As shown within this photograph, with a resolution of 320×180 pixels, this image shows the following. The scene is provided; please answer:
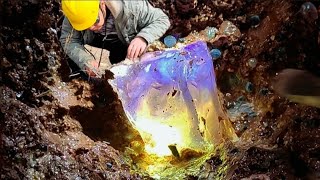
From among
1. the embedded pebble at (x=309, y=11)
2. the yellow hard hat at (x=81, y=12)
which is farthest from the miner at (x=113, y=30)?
the embedded pebble at (x=309, y=11)

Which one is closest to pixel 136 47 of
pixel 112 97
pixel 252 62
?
pixel 112 97

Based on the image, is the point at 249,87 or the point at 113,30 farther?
the point at 249,87

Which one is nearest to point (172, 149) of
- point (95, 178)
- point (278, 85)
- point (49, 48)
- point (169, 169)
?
point (169, 169)

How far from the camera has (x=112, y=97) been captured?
1.68 meters

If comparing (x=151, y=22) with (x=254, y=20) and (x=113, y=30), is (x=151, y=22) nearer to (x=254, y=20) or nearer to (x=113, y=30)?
(x=113, y=30)

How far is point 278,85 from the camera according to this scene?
1633mm

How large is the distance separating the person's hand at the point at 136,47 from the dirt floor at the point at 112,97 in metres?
0.12

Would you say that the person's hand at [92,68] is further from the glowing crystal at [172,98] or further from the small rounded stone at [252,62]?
the small rounded stone at [252,62]

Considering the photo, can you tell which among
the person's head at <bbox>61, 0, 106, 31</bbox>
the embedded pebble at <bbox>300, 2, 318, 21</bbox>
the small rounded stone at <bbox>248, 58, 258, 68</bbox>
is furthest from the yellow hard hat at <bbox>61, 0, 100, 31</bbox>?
the embedded pebble at <bbox>300, 2, 318, 21</bbox>

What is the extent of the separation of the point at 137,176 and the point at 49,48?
0.45m

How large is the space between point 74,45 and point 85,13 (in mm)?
115

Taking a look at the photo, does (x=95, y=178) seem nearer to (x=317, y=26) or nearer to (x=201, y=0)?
(x=201, y=0)

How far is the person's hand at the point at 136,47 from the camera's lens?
1604 millimetres

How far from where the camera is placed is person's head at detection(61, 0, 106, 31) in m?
1.53
